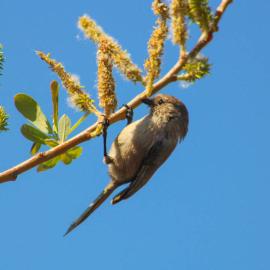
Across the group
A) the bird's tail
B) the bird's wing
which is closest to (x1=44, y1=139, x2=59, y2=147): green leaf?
the bird's tail

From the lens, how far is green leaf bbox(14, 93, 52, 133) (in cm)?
261

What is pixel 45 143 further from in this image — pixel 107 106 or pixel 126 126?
pixel 126 126

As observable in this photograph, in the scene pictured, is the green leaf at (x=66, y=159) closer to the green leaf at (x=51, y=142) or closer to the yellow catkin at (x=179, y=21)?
the green leaf at (x=51, y=142)

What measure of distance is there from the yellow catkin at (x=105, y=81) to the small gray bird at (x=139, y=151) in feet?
5.84

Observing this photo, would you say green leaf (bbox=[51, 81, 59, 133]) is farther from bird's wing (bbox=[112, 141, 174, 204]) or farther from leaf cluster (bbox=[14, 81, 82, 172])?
bird's wing (bbox=[112, 141, 174, 204])

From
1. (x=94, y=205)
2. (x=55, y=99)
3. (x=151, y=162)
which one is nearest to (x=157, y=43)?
(x=55, y=99)

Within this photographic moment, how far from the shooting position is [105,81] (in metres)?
2.35

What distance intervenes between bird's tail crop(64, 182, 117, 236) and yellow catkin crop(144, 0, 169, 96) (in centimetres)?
178

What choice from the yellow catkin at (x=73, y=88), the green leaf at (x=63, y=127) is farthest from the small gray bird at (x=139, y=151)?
the yellow catkin at (x=73, y=88)

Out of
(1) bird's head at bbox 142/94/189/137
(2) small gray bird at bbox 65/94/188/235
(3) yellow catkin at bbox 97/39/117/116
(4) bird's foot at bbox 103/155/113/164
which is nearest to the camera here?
(3) yellow catkin at bbox 97/39/117/116

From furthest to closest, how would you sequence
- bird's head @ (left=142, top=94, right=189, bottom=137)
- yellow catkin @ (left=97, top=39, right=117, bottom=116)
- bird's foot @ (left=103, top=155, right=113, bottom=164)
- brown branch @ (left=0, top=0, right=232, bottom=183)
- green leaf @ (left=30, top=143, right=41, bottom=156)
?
1. bird's head @ (left=142, top=94, right=189, bottom=137)
2. bird's foot @ (left=103, top=155, right=113, bottom=164)
3. green leaf @ (left=30, top=143, right=41, bottom=156)
4. yellow catkin @ (left=97, top=39, right=117, bottom=116)
5. brown branch @ (left=0, top=0, right=232, bottom=183)

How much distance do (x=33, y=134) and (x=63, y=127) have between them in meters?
0.16

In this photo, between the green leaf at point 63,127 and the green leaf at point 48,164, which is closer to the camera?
the green leaf at point 63,127

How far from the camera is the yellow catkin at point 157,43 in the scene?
209cm
